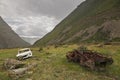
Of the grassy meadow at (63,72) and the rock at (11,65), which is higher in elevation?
the rock at (11,65)

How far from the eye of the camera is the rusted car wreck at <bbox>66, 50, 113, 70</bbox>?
39.5 m

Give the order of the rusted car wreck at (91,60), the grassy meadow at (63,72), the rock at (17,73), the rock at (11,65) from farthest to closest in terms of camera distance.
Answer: the rusted car wreck at (91,60) < the rock at (11,65) < the grassy meadow at (63,72) < the rock at (17,73)

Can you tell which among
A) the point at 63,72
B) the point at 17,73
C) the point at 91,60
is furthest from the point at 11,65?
the point at 91,60

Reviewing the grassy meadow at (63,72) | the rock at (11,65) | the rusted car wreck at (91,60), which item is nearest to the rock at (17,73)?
the grassy meadow at (63,72)

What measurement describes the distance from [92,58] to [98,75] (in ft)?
11.8

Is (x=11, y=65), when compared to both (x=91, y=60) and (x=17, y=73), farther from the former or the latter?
(x=91, y=60)

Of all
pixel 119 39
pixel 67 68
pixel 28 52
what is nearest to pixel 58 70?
pixel 67 68

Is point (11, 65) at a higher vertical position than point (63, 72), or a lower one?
higher

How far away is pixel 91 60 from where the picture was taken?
130 feet

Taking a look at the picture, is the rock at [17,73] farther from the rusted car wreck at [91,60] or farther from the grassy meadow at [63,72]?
the rusted car wreck at [91,60]

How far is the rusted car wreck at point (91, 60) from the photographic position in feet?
129

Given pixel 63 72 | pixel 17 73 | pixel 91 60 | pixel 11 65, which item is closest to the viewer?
pixel 17 73

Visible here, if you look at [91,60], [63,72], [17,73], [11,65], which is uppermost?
[91,60]

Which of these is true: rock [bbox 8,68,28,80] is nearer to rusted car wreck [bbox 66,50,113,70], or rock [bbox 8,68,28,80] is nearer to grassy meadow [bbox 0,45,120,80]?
grassy meadow [bbox 0,45,120,80]
